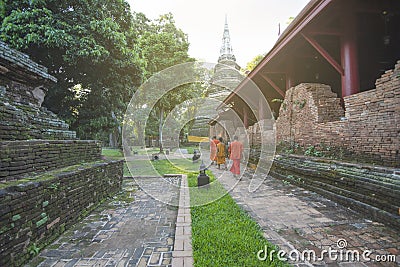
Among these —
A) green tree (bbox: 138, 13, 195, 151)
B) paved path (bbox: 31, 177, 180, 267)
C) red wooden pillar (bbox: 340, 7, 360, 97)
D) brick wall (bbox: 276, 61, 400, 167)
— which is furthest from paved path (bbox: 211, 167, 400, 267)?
green tree (bbox: 138, 13, 195, 151)

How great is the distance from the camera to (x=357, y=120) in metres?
4.77

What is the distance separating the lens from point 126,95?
12.8 metres

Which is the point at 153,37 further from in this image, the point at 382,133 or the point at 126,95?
the point at 382,133

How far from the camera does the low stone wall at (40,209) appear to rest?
2465mm

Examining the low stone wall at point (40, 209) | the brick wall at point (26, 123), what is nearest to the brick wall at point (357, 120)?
the low stone wall at point (40, 209)

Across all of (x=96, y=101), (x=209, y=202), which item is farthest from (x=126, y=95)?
(x=209, y=202)

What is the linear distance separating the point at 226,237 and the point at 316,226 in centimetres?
149

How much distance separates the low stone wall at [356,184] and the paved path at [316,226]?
16 centimetres

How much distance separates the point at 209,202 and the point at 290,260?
8.42 ft

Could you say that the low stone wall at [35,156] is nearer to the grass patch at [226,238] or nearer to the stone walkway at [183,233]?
the stone walkway at [183,233]

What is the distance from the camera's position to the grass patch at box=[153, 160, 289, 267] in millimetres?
2600

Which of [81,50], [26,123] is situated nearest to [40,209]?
[26,123]

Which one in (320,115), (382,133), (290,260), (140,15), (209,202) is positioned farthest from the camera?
(140,15)

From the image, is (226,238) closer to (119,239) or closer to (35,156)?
(119,239)
